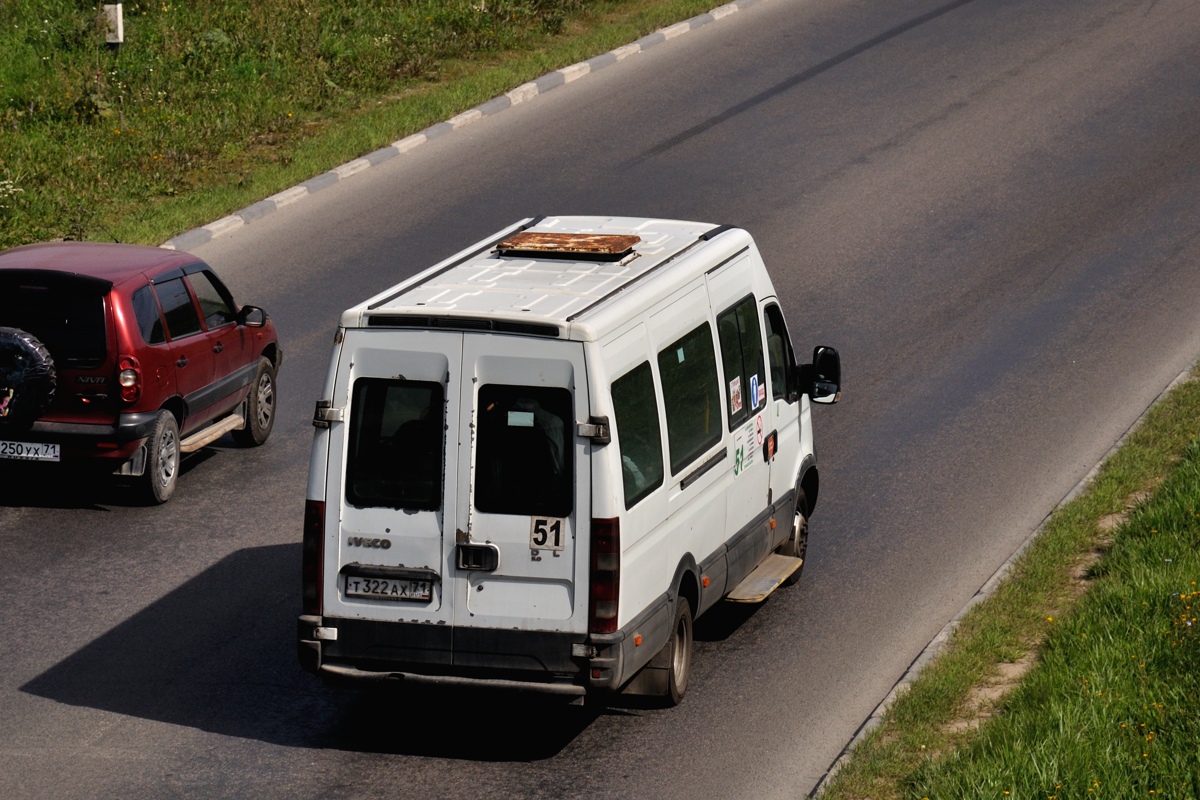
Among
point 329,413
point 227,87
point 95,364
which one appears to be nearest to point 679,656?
point 329,413

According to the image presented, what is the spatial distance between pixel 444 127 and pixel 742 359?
13.1 meters

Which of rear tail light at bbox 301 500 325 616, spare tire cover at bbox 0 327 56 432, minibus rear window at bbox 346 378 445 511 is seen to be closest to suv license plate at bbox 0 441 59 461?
spare tire cover at bbox 0 327 56 432

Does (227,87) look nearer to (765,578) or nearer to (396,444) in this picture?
(765,578)

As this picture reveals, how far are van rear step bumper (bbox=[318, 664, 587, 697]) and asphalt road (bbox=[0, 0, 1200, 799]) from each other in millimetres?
464

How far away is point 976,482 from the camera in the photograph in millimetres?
13258

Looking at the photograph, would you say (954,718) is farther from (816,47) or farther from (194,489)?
(816,47)

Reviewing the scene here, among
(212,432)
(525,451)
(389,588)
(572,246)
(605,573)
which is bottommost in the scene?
(212,432)

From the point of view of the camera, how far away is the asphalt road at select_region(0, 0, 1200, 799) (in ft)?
30.0

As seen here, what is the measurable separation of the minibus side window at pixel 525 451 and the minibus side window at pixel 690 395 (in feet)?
2.79

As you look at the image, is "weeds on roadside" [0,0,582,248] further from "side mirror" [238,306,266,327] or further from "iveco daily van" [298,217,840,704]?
"iveco daily van" [298,217,840,704]

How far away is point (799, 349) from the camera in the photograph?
16234mm

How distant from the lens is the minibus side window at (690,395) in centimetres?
937

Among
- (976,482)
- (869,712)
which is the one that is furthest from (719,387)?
(976,482)

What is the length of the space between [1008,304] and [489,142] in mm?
7954
